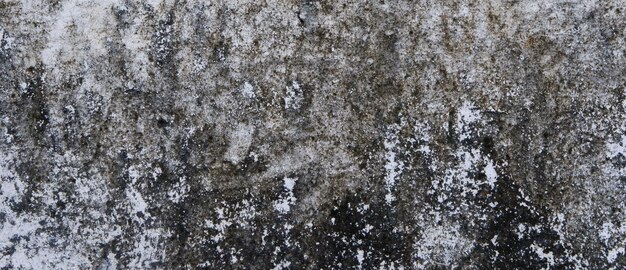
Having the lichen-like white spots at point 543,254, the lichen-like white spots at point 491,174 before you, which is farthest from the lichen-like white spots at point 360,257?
the lichen-like white spots at point 543,254

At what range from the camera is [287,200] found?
2512mm

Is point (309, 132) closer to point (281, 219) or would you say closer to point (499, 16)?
point (281, 219)

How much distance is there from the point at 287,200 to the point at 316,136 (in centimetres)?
36

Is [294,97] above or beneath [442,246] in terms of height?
above

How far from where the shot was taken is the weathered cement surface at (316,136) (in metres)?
2.49

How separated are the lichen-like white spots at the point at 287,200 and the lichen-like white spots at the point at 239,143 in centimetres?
28

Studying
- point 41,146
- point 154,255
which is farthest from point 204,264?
point 41,146

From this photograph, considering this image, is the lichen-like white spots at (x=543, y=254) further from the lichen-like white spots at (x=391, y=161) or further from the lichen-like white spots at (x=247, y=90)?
the lichen-like white spots at (x=247, y=90)

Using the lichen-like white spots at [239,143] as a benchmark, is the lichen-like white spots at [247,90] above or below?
above

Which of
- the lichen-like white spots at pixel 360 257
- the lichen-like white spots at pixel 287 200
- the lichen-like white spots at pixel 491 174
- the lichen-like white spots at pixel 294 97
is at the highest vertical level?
the lichen-like white spots at pixel 294 97

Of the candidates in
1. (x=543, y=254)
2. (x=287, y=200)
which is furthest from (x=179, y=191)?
(x=543, y=254)

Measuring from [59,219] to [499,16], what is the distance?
2507mm

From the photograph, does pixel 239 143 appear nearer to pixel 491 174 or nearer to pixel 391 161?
pixel 391 161

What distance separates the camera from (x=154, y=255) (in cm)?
250
